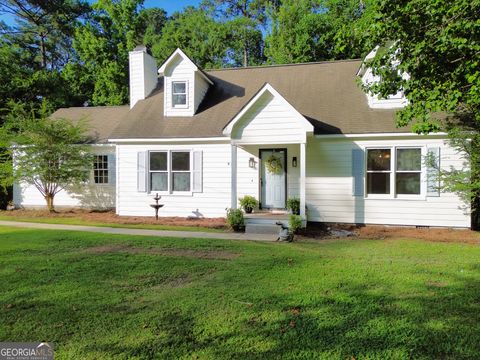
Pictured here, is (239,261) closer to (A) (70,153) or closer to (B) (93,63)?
(A) (70,153)

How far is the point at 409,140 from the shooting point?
36.4 feet

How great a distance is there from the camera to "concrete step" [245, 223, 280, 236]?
10516 mm

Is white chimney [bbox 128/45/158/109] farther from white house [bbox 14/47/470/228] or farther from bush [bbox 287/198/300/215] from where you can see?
bush [bbox 287/198/300/215]

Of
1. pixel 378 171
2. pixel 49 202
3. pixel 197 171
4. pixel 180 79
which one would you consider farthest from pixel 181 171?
pixel 378 171

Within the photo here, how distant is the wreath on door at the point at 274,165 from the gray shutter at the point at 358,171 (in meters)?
2.52

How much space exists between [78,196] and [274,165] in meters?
9.20

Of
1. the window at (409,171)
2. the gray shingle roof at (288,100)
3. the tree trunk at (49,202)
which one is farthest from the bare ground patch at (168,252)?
the tree trunk at (49,202)

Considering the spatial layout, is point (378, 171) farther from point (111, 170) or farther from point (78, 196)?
point (78, 196)

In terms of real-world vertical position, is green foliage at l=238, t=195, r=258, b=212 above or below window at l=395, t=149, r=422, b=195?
below

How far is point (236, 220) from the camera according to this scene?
424 inches

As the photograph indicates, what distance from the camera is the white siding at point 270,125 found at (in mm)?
10734

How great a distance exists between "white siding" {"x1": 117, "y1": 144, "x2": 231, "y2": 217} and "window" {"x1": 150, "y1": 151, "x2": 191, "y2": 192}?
0.25 m

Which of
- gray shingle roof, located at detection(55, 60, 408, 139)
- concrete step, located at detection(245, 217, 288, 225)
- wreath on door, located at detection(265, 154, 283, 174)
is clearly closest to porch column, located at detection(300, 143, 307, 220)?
concrete step, located at detection(245, 217, 288, 225)

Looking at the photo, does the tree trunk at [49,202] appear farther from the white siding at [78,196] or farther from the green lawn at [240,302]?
the green lawn at [240,302]
